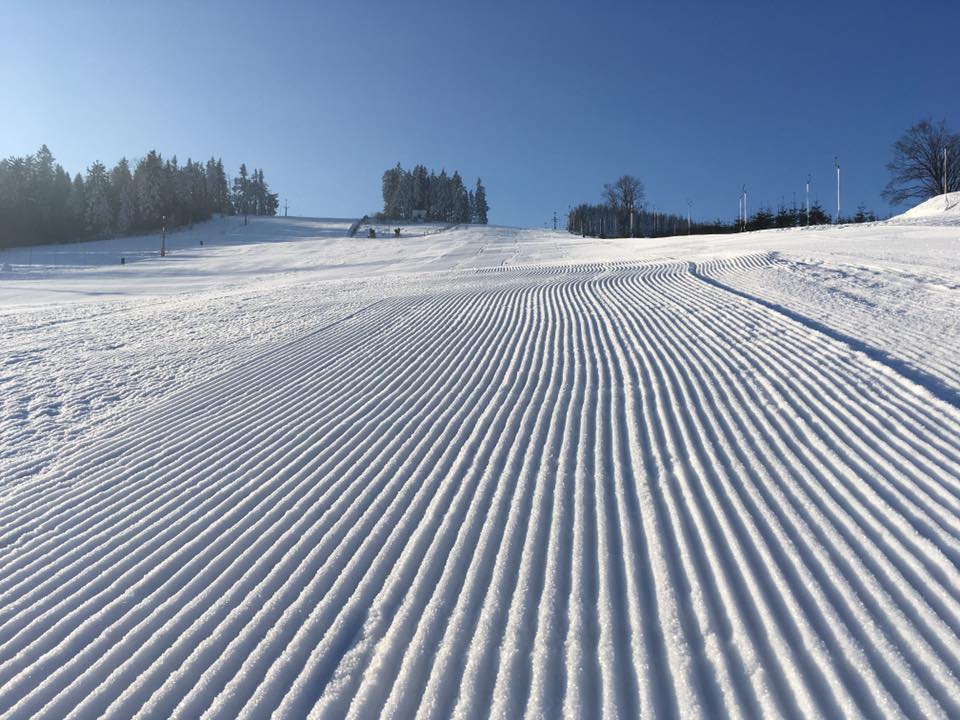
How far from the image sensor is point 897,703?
7.75ft

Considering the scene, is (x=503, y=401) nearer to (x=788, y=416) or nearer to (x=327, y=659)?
(x=788, y=416)

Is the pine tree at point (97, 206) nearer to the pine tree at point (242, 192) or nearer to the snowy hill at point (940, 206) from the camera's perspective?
the pine tree at point (242, 192)

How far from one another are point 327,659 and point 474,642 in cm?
76

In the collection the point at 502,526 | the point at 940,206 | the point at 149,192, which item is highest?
the point at 149,192

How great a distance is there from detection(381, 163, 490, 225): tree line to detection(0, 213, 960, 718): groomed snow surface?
3443 inches

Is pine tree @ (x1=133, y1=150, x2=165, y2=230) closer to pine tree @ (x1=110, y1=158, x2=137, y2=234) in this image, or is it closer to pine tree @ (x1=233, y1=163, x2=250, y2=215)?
pine tree @ (x1=110, y1=158, x2=137, y2=234)

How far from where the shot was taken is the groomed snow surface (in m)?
2.72

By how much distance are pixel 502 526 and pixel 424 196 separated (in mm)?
97377

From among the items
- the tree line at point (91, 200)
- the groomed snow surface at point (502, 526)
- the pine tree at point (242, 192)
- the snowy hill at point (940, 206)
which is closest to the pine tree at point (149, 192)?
the tree line at point (91, 200)

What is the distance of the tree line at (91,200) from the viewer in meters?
60.1

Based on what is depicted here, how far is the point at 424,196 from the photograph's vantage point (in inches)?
3802

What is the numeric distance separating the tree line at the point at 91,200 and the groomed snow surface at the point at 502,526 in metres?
67.0

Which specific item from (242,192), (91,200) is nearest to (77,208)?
(91,200)

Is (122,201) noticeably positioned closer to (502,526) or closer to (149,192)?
(149,192)
